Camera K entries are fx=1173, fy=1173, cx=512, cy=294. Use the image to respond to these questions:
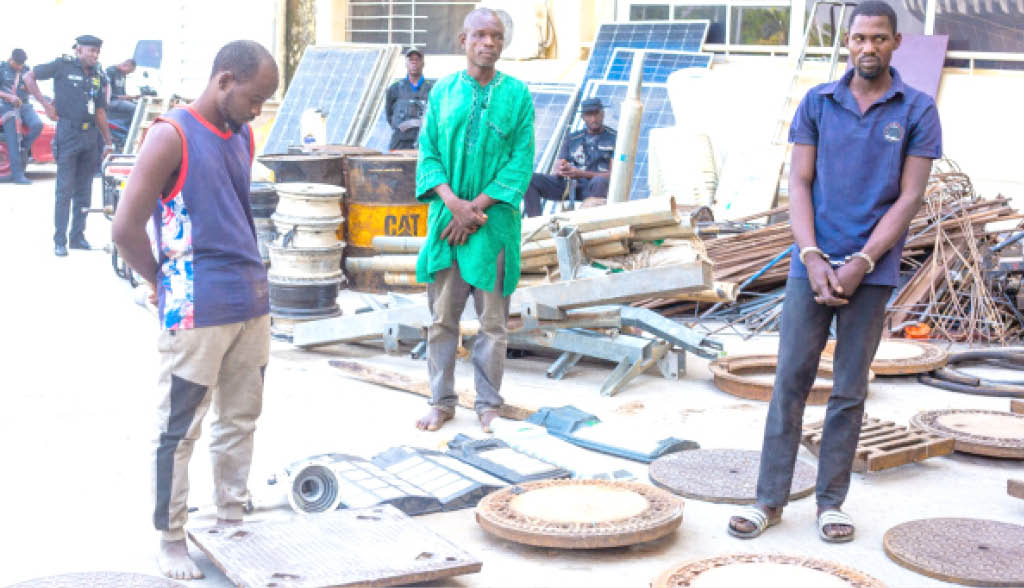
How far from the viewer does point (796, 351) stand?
14.6 feet

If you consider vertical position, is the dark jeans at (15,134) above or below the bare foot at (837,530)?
above

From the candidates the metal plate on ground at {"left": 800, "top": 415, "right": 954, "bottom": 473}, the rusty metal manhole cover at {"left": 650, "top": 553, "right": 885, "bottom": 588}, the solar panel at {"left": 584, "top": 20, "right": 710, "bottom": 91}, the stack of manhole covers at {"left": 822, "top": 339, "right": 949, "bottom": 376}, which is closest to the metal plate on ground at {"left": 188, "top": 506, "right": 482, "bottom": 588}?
the rusty metal manhole cover at {"left": 650, "top": 553, "right": 885, "bottom": 588}

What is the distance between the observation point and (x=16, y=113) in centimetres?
1934

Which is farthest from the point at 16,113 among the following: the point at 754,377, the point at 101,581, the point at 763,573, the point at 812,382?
the point at 763,573

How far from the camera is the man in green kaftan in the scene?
579 centimetres

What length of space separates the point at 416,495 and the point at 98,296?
6.03 meters

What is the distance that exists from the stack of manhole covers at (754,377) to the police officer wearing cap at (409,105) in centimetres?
594

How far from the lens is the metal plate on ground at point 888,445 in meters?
5.25

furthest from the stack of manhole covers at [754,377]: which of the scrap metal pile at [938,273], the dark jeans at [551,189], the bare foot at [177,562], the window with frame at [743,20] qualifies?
the window with frame at [743,20]

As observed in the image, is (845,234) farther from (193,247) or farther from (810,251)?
(193,247)

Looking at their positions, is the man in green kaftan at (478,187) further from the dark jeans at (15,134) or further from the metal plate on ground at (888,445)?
the dark jeans at (15,134)

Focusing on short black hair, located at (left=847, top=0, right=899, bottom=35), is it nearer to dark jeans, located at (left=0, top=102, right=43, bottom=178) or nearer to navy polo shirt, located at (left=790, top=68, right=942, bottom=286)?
navy polo shirt, located at (left=790, top=68, right=942, bottom=286)

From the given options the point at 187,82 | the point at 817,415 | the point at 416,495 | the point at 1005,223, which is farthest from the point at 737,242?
the point at 187,82

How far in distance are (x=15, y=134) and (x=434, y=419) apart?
618 inches
